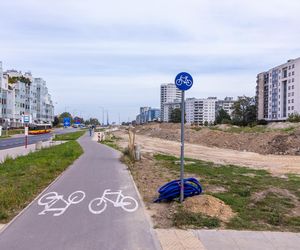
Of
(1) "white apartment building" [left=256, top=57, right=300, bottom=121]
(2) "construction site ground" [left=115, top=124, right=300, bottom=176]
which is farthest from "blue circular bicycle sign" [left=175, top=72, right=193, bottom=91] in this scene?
(1) "white apartment building" [left=256, top=57, right=300, bottom=121]

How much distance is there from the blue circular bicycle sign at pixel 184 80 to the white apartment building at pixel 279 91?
9627cm

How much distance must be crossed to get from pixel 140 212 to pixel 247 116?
12363 cm

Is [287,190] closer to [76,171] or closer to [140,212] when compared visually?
[140,212]

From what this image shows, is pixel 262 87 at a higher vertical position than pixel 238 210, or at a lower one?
higher

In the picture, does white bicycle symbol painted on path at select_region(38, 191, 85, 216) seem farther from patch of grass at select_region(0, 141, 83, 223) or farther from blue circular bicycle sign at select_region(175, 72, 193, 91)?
blue circular bicycle sign at select_region(175, 72, 193, 91)

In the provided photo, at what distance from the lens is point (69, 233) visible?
6.25 m

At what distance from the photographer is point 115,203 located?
866 centimetres

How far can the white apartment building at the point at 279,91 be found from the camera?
3920 inches

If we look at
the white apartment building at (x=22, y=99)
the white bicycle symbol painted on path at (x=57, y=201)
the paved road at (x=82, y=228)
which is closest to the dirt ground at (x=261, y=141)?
the white bicycle symbol painted on path at (x=57, y=201)

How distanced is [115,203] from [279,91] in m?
108

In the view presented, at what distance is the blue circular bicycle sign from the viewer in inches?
332

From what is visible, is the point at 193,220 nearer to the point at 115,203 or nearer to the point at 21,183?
the point at 115,203

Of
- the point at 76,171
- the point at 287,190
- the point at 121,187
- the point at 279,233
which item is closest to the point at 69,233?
the point at 279,233

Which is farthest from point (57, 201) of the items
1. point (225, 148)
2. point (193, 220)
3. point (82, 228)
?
point (225, 148)
